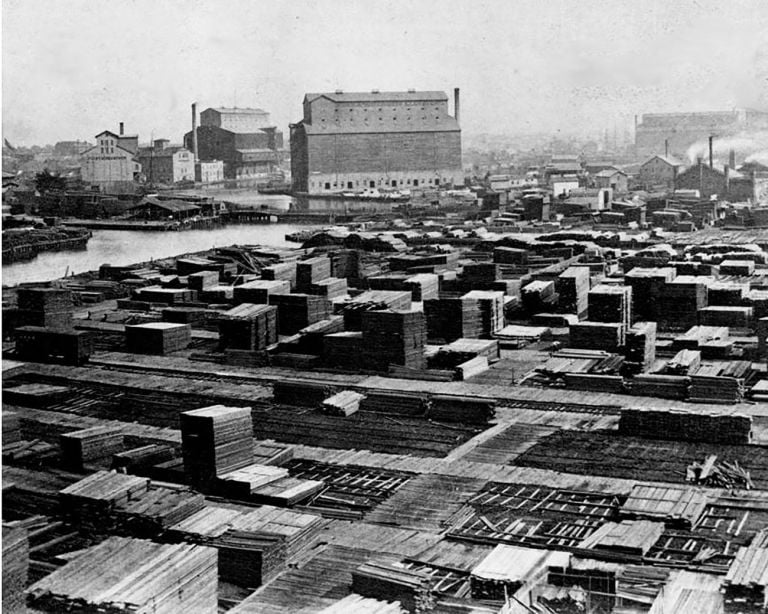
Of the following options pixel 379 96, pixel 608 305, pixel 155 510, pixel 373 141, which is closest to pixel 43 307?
pixel 608 305

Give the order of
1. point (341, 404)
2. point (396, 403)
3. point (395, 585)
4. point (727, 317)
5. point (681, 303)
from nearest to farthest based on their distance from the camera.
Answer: point (395, 585)
point (341, 404)
point (396, 403)
point (727, 317)
point (681, 303)

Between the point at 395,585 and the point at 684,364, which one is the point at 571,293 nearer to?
the point at 684,364

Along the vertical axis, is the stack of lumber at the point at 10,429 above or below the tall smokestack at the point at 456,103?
below

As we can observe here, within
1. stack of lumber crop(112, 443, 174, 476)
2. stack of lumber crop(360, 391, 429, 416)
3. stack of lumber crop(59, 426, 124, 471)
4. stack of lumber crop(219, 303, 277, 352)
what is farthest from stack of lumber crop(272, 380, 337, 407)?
stack of lumber crop(219, 303, 277, 352)

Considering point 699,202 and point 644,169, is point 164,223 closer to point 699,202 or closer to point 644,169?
point 699,202

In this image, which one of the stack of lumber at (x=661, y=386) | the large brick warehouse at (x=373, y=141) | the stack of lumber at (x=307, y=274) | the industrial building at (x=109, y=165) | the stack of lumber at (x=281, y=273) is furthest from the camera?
the industrial building at (x=109, y=165)

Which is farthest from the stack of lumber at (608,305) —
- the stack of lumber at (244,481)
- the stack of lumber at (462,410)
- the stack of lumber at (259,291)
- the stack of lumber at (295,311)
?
the stack of lumber at (244,481)

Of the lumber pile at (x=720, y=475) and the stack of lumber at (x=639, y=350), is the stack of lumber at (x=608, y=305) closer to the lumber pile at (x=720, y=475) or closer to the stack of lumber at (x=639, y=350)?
the stack of lumber at (x=639, y=350)
